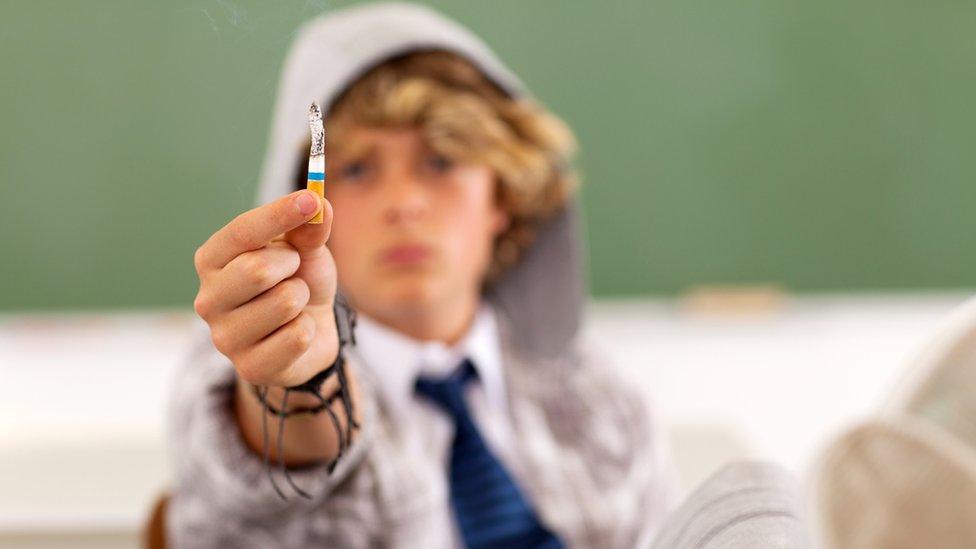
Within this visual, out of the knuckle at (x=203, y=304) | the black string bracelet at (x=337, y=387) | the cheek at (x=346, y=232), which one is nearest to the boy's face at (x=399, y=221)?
the cheek at (x=346, y=232)

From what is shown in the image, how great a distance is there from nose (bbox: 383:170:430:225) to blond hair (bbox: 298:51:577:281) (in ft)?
0.15

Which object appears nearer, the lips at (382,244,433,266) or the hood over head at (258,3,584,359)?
the hood over head at (258,3,584,359)

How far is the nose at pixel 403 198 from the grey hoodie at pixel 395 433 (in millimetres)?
95

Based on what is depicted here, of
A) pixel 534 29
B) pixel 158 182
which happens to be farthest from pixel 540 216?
pixel 158 182

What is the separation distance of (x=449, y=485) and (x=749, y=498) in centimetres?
59

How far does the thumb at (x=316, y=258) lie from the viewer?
1.11 feet

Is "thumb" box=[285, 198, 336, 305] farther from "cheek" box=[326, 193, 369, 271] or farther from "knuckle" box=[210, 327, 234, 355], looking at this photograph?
"cheek" box=[326, 193, 369, 271]

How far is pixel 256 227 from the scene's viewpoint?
322 mm

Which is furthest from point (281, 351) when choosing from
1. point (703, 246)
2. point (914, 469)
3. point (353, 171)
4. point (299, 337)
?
point (703, 246)

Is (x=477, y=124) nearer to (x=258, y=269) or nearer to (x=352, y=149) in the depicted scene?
(x=352, y=149)

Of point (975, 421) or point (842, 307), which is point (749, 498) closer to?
point (975, 421)

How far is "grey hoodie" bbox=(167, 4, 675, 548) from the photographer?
0.74 meters

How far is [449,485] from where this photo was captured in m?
0.99

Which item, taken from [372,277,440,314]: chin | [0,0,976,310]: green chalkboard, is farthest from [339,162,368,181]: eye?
[0,0,976,310]: green chalkboard
